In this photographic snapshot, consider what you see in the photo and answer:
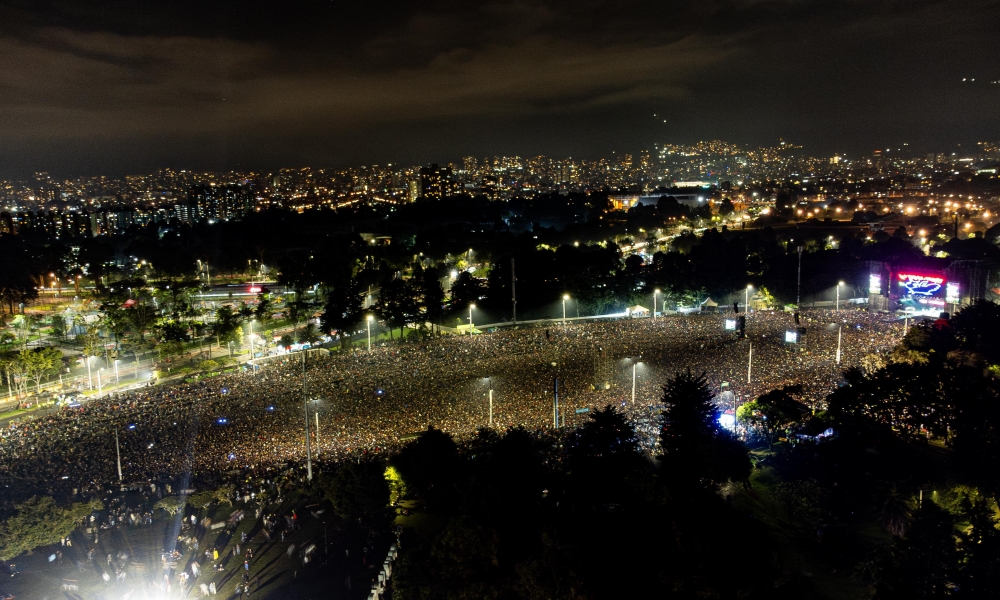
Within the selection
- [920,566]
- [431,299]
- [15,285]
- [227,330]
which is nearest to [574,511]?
[920,566]

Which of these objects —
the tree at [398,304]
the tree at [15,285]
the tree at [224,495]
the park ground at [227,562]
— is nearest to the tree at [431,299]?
the tree at [398,304]

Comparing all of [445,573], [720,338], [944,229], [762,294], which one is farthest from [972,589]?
[944,229]

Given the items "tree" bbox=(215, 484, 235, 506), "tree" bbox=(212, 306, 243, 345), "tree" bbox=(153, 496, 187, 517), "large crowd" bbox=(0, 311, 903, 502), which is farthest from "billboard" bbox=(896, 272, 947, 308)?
"tree" bbox=(212, 306, 243, 345)

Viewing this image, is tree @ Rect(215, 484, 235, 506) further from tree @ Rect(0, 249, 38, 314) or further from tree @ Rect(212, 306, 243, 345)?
tree @ Rect(0, 249, 38, 314)

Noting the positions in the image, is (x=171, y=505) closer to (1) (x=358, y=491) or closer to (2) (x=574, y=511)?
(1) (x=358, y=491)

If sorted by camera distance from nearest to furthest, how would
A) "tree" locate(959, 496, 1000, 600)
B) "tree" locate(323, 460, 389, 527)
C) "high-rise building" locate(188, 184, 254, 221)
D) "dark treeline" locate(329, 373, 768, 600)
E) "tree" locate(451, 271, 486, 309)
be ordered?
"tree" locate(959, 496, 1000, 600), "dark treeline" locate(329, 373, 768, 600), "tree" locate(323, 460, 389, 527), "tree" locate(451, 271, 486, 309), "high-rise building" locate(188, 184, 254, 221)
